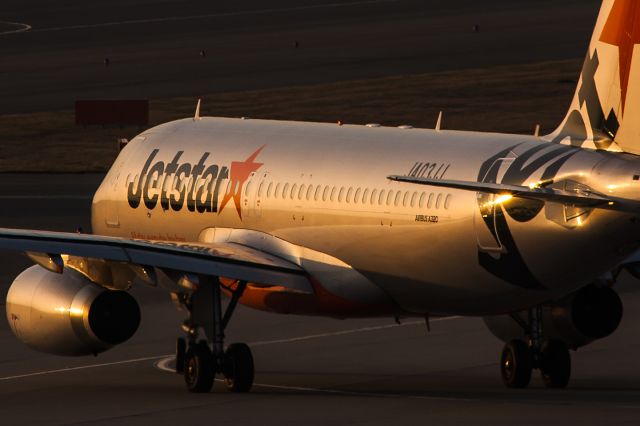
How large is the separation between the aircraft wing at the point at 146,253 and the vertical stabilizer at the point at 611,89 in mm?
6479

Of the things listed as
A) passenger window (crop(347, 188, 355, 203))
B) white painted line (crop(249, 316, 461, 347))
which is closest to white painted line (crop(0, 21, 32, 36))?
white painted line (crop(249, 316, 461, 347))

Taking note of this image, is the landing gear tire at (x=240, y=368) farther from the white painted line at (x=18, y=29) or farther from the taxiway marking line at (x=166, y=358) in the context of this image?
the white painted line at (x=18, y=29)

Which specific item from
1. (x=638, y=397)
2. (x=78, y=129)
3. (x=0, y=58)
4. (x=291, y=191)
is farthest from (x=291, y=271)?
(x=0, y=58)

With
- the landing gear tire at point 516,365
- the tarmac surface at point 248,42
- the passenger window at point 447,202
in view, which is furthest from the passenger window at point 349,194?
the tarmac surface at point 248,42

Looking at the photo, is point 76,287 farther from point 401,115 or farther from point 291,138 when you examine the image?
point 401,115

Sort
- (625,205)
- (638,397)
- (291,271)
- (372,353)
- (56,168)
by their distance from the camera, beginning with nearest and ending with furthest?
(625,205) < (638,397) < (291,271) < (372,353) < (56,168)

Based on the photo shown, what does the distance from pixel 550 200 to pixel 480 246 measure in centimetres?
213

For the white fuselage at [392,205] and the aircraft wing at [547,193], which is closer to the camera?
the aircraft wing at [547,193]

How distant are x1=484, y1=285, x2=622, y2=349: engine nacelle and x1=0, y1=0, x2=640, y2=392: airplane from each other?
4cm

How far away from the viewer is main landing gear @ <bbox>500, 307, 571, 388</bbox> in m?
40.0

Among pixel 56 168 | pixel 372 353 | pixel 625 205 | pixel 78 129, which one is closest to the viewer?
pixel 625 205

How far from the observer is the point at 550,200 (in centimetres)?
3578

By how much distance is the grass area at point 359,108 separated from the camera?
295ft

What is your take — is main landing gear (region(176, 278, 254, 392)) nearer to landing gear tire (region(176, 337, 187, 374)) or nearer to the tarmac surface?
landing gear tire (region(176, 337, 187, 374))
